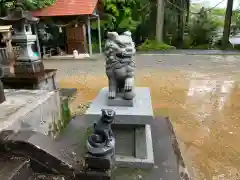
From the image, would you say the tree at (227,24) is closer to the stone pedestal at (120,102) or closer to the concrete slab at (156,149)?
the concrete slab at (156,149)

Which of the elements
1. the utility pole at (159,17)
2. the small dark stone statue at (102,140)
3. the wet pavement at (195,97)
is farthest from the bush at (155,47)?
the small dark stone statue at (102,140)

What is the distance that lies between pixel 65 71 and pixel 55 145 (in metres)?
7.17

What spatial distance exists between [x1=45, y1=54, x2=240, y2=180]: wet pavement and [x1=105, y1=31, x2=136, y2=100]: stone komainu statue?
1.40 m

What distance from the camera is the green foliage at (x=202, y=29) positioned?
15297mm

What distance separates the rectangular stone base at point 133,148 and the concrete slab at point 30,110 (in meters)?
1.04

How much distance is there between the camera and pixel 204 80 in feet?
23.5

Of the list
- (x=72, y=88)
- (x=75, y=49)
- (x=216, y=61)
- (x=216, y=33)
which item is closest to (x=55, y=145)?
(x=72, y=88)

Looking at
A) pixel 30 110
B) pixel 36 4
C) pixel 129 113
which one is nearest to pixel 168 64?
pixel 36 4

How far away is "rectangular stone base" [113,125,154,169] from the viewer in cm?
259

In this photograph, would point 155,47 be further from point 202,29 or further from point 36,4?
point 36,4

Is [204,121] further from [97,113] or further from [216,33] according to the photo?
[216,33]

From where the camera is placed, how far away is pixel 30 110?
2664 mm

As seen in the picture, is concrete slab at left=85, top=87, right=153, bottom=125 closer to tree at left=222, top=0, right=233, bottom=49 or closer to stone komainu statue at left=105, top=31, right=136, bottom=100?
stone komainu statue at left=105, top=31, right=136, bottom=100

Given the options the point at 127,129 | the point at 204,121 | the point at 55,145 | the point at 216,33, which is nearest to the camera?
the point at 55,145
